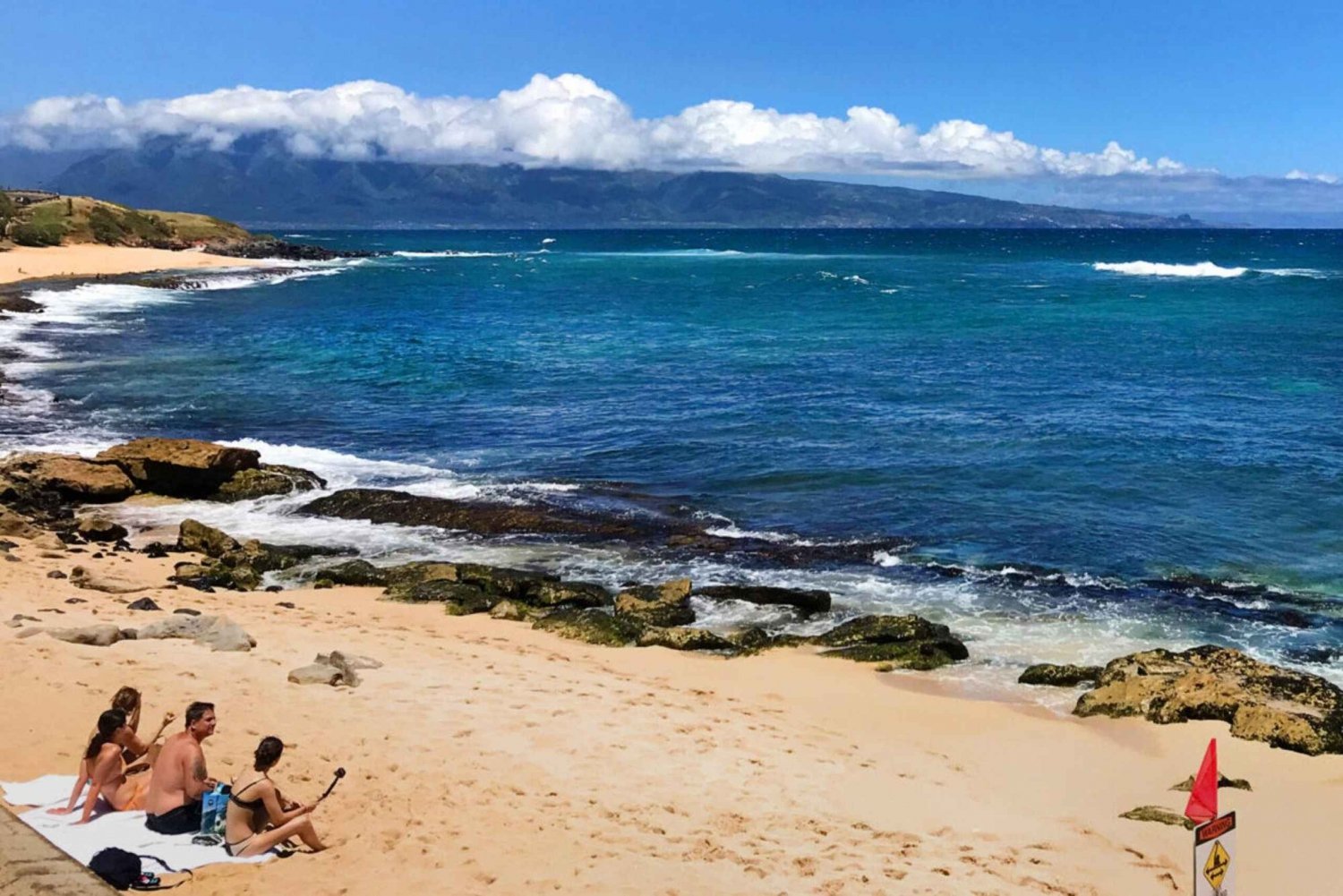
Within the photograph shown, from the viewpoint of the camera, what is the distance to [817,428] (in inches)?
1228

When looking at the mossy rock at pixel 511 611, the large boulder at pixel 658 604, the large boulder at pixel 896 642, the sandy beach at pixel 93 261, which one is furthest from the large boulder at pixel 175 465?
the sandy beach at pixel 93 261

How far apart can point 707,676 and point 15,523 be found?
1296cm

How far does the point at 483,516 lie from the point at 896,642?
9.73 metres

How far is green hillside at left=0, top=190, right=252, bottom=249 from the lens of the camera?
85.2 meters

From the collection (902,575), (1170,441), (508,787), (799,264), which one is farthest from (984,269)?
(508,787)

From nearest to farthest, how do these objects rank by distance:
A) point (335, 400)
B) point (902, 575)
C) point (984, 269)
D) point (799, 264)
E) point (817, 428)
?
point (902, 575) → point (817, 428) → point (335, 400) → point (984, 269) → point (799, 264)

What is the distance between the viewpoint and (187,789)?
8.81 metres

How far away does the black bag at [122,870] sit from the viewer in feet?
25.5

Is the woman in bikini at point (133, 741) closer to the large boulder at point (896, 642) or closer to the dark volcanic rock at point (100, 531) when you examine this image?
the large boulder at point (896, 642)

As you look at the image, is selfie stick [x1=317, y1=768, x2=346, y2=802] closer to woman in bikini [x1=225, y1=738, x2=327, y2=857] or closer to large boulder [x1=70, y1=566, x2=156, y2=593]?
woman in bikini [x1=225, y1=738, x2=327, y2=857]

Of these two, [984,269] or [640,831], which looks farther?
[984,269]

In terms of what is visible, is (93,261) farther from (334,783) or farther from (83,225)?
(334,783)

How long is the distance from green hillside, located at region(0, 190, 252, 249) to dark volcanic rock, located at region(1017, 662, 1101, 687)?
85589 millimetres

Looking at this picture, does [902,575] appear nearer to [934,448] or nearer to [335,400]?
[934,448]
